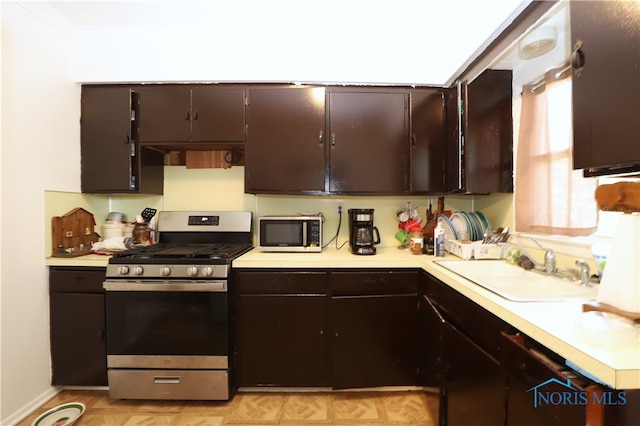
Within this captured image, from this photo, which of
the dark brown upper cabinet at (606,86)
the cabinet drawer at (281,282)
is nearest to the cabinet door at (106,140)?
the cabinet drawer at (281,282)

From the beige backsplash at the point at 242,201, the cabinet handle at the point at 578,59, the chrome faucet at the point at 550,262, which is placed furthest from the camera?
the beige backsplash at the point at 242,201

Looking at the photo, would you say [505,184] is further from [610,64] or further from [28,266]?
[28,266]

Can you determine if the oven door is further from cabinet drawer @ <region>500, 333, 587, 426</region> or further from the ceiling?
the ceiling

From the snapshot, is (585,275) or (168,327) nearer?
(585,275)

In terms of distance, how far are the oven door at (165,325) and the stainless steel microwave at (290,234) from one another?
1.59 ft

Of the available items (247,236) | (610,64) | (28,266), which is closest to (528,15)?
(610,64)

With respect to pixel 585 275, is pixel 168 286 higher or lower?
lower

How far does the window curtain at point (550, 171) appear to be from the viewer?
4.96 feet

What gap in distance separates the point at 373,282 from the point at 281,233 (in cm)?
72

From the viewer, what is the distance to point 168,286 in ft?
5.77

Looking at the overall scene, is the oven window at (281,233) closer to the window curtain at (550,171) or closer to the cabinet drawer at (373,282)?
the cabinet drawer at (373,282)

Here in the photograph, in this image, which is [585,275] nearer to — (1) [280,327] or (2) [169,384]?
(1) [280,327]

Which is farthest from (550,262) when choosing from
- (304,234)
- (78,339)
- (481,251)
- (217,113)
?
(78,339)

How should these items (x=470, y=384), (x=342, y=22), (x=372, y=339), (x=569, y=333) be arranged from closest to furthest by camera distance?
(x=569, y=333) < (x=470, y=384) < (x=372, y=339) < (x=342, y=22)
